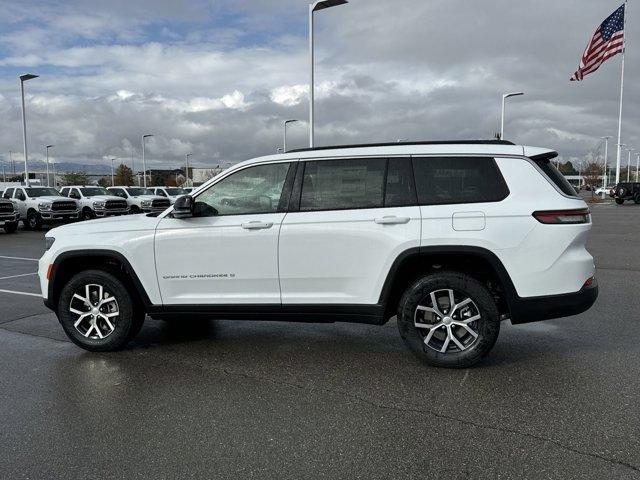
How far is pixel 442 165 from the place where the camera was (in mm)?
4605

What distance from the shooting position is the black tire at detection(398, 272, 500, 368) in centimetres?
446

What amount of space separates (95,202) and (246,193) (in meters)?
23.6

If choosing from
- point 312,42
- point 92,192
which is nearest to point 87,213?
point 92,192

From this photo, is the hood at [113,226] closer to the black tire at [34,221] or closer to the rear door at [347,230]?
the rear door at [347,230]

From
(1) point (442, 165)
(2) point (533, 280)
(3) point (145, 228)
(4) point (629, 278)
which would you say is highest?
(1) point (442, 165)

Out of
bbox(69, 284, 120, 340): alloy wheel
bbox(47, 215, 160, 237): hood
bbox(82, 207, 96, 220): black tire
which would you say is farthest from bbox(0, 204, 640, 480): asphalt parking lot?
bbox(82, 207, 96, 220): black tire

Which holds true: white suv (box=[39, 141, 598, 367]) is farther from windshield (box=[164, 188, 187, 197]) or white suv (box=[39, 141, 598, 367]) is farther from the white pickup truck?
windshield (box=[164, 188, 187, 197])

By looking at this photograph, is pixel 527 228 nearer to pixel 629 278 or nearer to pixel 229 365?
pixel 229 365

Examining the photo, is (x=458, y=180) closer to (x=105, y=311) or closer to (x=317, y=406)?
(x=317, y=406)

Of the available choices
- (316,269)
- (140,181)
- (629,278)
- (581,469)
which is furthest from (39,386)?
(140,181)

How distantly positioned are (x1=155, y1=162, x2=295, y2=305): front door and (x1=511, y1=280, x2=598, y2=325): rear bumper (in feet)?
6.53

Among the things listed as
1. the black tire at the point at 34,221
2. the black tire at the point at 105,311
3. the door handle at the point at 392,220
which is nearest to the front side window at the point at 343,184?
the door handle at the point at 392,220

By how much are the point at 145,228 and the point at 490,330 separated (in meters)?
3.13

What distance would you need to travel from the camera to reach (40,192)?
24391 mm
